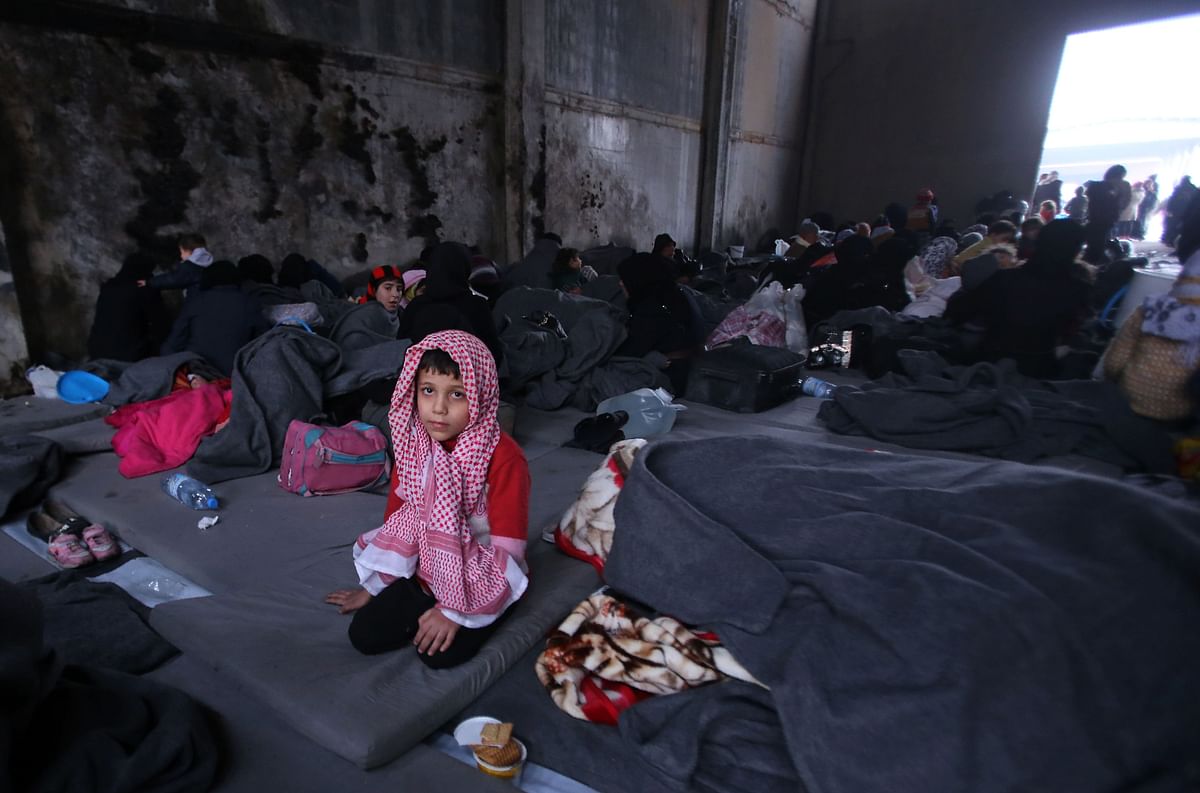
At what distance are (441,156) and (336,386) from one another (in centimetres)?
426

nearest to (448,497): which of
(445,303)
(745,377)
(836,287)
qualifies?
(445,303)

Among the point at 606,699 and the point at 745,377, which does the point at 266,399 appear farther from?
the point at 745,377

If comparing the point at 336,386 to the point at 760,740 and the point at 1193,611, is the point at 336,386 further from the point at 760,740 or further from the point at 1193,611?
the point at 1193,611

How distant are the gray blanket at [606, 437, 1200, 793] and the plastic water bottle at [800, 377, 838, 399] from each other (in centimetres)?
291

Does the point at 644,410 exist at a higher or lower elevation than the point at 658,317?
lower

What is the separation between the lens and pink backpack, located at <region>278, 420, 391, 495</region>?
305cm

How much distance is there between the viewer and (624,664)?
6.07ft

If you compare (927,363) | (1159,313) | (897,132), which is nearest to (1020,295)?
(927,363)

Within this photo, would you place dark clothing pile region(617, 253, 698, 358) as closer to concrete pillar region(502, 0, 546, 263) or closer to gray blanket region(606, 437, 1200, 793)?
gray blanket region(606, 437, 1200, 793)

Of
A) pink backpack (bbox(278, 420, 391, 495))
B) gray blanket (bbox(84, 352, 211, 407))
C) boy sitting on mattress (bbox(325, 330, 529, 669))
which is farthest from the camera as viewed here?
gray blanket (bbox(84, 352, 211, 407))

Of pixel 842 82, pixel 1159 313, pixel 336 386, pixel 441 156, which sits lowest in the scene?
pixel 336 386

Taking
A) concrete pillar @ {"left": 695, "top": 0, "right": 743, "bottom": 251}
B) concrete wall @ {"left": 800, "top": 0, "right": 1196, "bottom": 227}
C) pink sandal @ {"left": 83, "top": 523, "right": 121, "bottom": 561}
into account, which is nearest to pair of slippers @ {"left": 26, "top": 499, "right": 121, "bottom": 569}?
pink sandal @ {"left": 83, "top": 523, "right": 121, "bottom": 561}

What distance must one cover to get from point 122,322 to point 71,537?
2351 millimetres

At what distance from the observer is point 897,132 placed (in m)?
13.2
